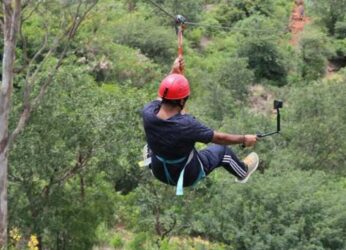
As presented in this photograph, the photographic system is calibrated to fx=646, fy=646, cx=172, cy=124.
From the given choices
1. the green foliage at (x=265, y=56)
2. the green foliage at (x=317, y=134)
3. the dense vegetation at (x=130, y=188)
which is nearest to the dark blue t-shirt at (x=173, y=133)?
the dense vegetation at (x=130, y=188)

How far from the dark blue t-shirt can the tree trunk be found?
5367 mm

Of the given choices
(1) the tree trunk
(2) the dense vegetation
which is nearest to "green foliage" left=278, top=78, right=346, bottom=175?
(2) the dense vegetation

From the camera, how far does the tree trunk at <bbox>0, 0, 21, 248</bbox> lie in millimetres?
9430

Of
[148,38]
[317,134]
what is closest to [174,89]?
[317,134]

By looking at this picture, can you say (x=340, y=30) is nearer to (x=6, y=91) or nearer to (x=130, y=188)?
(x=130, y=188)

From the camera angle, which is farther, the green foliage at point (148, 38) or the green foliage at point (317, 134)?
the green foliage at point (148, 38)

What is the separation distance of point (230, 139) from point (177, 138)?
0.37 meters

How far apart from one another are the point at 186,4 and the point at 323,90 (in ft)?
47.6

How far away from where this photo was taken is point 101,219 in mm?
11203

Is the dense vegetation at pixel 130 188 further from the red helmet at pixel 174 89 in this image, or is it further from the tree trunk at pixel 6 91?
the red helmet at pixel 174 89

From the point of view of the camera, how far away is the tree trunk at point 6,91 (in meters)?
9.43

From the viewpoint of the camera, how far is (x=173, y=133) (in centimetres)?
443

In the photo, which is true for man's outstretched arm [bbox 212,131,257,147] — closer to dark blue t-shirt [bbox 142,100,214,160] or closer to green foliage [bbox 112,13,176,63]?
dark blue t-shirt [bbox 142,100,214,160]

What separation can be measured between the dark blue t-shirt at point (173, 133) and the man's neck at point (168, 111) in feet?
0.09
